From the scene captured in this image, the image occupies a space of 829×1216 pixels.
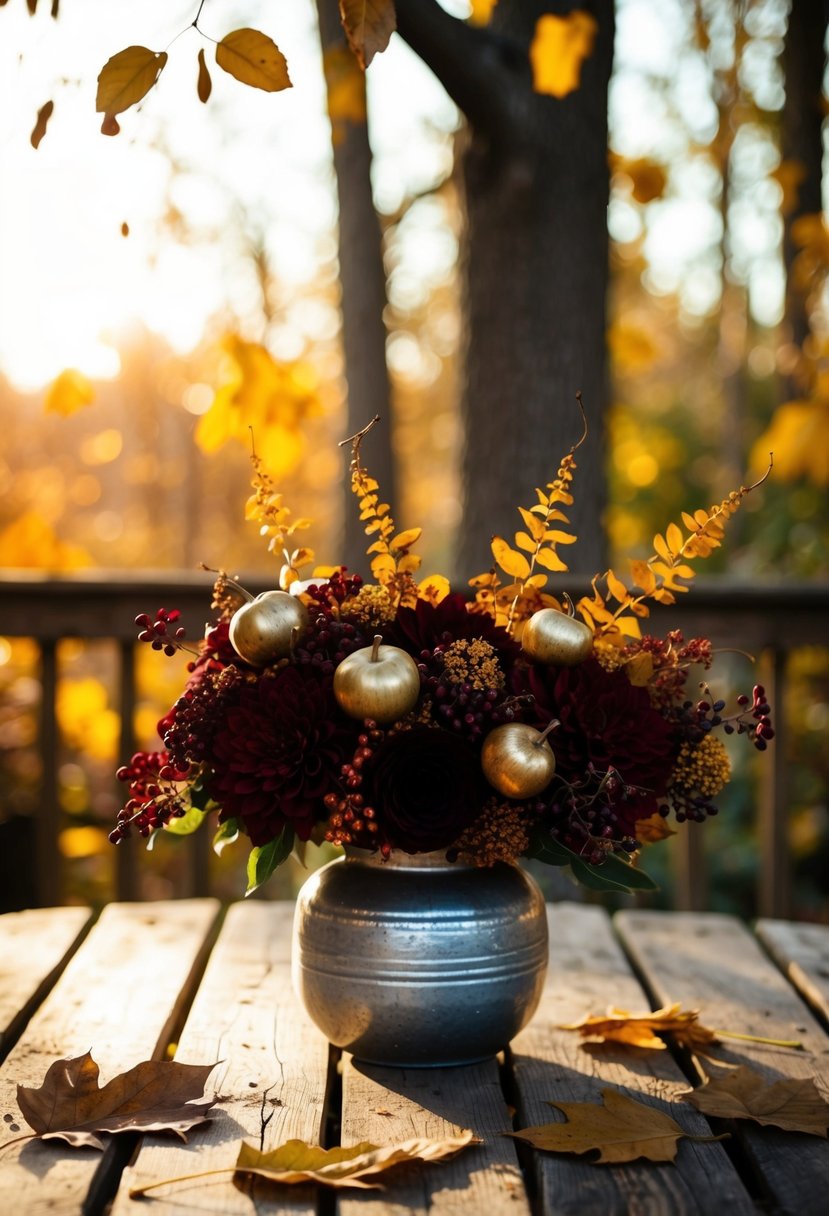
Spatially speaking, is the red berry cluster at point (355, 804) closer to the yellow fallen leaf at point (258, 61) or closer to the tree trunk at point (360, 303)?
the yellow fallen leaf at point (258, 61)

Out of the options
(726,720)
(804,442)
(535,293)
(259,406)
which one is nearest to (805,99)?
(804,442)

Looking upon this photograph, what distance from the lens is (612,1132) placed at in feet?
3.67

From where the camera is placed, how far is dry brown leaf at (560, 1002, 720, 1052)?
1.42 m

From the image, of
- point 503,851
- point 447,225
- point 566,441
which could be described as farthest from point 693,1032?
point 447,225

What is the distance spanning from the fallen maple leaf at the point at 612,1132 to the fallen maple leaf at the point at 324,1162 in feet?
0.31

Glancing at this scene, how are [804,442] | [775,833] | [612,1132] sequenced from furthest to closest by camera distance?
[804,442]
[775,833]
[612,1132]

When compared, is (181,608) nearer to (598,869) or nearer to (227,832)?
(227,832)

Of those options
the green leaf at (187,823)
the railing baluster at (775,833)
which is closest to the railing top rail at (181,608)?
the railing baluster at (775,833)

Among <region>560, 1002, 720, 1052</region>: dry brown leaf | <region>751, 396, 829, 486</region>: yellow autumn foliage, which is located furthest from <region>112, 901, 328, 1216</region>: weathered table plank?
<region>751, 396, 829, 486</region>: yellow autumn foliage

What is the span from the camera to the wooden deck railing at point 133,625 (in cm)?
245

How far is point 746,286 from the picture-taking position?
9.59 m

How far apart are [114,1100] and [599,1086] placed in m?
0.50

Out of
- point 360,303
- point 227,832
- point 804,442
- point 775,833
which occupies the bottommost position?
point 775,833

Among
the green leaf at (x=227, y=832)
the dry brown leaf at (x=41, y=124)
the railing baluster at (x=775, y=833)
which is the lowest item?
the railing baluster at (x=775, y=833)
